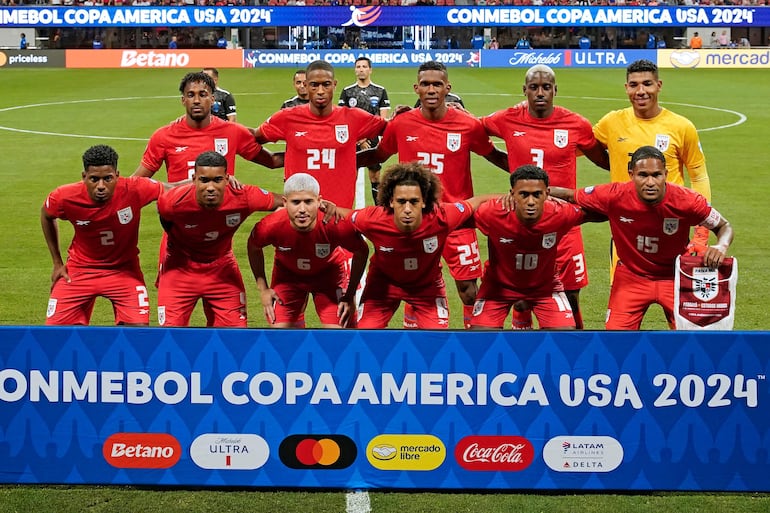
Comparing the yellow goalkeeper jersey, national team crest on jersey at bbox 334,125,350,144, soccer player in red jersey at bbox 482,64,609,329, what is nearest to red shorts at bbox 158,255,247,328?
national team crest on jersey at bbox 334,125,350,144

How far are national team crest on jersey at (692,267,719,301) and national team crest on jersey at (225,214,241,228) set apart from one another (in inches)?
140

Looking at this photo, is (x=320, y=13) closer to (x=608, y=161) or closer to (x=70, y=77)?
(x=70, y=77)

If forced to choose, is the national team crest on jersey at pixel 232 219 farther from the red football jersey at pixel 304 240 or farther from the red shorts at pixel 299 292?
the red shorts at pixel 299 292

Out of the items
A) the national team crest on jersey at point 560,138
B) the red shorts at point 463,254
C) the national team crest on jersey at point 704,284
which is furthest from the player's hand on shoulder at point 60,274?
the national team crest on jersey at point 704,284

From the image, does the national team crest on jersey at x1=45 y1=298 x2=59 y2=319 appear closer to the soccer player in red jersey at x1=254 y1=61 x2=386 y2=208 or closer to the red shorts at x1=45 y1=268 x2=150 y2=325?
the red shorts at x1=45 y1=268 x2=150 y2=325

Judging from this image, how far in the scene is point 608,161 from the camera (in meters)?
9.50

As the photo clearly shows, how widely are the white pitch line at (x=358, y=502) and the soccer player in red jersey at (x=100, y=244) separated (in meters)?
2.76

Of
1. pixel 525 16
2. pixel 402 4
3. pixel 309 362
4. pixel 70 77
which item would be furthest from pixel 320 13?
pixel 309 362

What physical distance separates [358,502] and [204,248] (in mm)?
2975

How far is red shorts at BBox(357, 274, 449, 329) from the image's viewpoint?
8.28 m

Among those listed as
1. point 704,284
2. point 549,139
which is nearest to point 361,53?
point 549,139

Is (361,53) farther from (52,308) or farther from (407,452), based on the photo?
(407,452)

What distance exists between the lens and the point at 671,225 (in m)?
8.05

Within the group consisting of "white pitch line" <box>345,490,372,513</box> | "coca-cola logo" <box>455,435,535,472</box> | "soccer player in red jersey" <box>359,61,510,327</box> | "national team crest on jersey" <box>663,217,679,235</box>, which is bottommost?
"white pitch line" <box>345,490,372,513</box>
